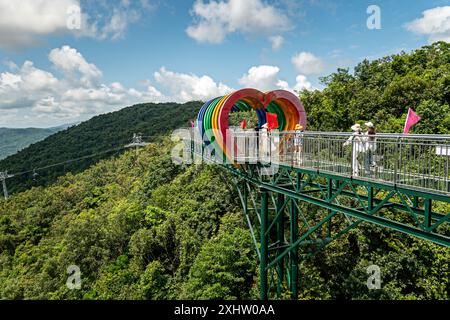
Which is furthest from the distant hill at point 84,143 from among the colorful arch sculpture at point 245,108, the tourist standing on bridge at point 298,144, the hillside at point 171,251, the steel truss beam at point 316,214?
the tourist standing on bridge at point 298,144

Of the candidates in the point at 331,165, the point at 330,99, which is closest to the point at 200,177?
the point at 330,99

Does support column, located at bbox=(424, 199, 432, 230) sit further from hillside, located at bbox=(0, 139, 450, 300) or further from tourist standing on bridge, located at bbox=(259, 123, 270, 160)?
hillside, located at bbox=(0, 139, 450, 300)

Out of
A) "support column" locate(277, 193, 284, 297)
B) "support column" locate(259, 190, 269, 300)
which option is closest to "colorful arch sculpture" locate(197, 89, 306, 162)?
"support column" locate(259, 190, 269, 300)

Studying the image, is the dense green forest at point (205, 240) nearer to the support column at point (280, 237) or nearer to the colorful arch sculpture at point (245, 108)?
the support column at point (280, 237)

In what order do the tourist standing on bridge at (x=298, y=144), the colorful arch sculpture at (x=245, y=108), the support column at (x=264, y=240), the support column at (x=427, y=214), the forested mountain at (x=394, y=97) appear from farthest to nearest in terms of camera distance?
the forested mountain at (x=394, y=97) < the colorful arch sculpture at (x=245, y=108) < the support column at (x=264, y=240) < the tourist standing on bridge at (x=298, y=144) < the support column at (x=427, y=214)

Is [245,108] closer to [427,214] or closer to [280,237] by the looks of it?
[280,237]

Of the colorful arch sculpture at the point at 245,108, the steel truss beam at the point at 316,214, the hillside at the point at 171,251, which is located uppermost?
the colorful arch sculpture at the point at 245,108
